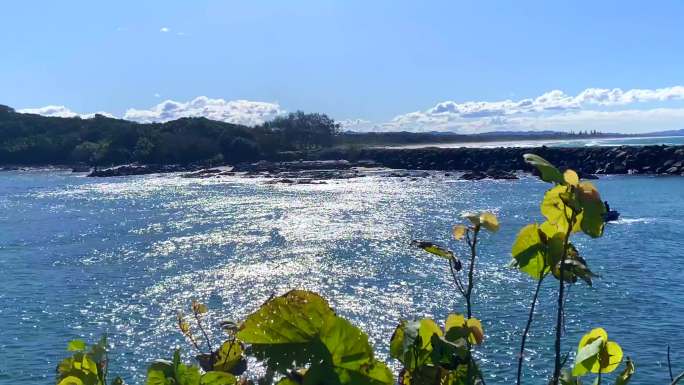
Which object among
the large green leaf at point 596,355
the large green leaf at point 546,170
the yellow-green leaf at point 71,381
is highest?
the large green leaf at point 546,170

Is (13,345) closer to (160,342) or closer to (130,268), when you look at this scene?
(160,342)

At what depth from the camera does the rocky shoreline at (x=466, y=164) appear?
1773 inches

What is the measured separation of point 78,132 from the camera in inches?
3543

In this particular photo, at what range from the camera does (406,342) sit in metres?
1.05

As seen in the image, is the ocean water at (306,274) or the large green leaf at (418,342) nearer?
the large green leaf at (418,342)

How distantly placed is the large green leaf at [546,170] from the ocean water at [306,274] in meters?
5.76

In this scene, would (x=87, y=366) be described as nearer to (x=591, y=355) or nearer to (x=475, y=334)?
(x=475, y=334)

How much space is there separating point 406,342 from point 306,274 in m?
14.5

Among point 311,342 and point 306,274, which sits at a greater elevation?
point 311,342

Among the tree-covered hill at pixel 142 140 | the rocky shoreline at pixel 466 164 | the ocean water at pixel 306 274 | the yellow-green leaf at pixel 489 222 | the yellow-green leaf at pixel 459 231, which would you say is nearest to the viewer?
the yellow-green leaf at pixel 489 222

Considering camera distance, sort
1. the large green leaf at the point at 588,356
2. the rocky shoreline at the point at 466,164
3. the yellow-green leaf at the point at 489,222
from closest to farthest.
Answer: the large green leaf at the point at 588,356 → the yellow-green leaf at the point at 489,222 → the rocky shoreline at the point at 466,164

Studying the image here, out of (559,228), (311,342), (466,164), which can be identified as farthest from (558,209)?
(466,164)

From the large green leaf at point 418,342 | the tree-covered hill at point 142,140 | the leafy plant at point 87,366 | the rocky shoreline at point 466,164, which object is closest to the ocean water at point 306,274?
the large green leaf at point 418,342

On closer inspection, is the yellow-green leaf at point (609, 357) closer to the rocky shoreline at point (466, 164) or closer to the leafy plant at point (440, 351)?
the leafy plant at point (440, 351)
